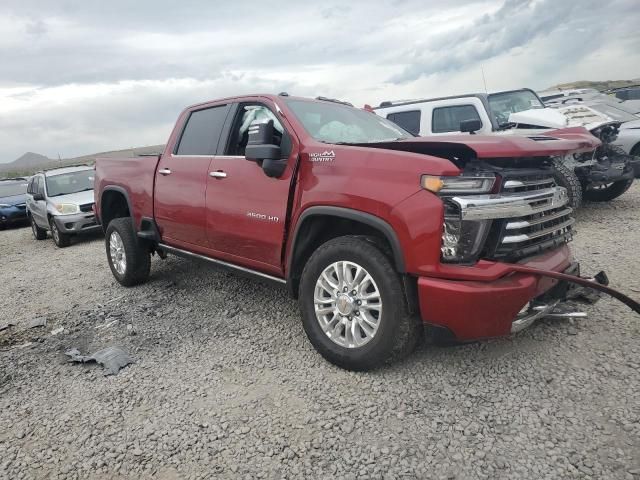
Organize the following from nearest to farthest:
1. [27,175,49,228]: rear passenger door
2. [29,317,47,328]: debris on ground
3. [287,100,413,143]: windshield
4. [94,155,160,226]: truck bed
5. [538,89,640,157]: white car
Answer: [287,100,413,143]: windshield < [29,317,47,328]: debris on ground < [94,155,160,226]: truck bed < [538,89,640,157]: white car < [27,175,49,228]: rear passenger door

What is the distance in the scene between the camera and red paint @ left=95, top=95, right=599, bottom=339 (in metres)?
2.61

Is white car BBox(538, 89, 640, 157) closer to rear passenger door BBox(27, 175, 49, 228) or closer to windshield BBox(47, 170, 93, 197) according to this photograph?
windshield BBox(47, 170, 93, 197)

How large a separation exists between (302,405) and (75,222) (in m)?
8.34

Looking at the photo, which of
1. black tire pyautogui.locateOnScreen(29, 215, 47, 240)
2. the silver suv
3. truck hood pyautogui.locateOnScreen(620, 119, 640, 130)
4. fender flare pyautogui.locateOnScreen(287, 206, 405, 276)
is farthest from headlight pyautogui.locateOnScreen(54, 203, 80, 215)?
truck hood pyautogui.locateOnScreen(620, 119, 640, 130)

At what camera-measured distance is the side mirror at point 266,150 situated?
3271 millimetres

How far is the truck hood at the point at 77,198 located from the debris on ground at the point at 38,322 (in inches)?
217

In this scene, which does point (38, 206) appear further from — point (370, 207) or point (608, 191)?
point (608, 191)

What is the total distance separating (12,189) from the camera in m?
15.7

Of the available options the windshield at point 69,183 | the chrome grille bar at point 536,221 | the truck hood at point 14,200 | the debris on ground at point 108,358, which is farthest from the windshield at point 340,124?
the truck hood at point 14,200

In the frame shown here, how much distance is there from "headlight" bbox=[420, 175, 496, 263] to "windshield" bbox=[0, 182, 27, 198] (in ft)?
54.8

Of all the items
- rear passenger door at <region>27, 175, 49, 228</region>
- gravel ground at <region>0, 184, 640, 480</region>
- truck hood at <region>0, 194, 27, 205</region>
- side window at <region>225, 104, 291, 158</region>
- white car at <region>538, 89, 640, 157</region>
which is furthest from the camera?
truck hood at <region>0, 194, 27, 205</region>

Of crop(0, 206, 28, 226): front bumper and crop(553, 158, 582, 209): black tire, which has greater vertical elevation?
crop(553, 158, 582, 209): black tire

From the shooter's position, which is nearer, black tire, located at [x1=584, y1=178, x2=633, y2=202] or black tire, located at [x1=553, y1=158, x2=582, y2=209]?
black tire, located at [x1=553, y1=158, x2=582, y2=209]

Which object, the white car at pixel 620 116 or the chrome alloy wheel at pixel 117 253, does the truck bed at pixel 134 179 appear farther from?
the white car at pixel 620 116
